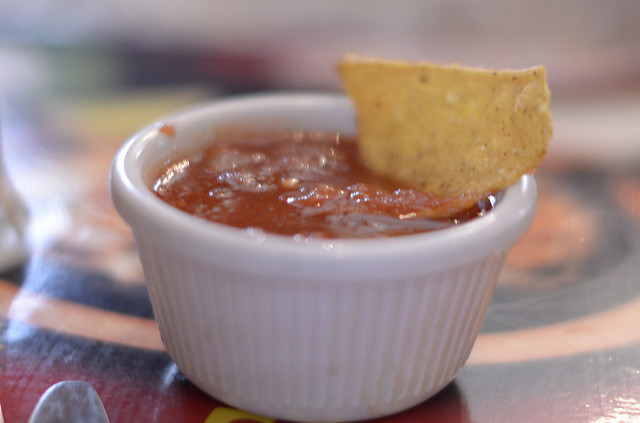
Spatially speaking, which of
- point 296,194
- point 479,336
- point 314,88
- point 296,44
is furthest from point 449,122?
point 296,44

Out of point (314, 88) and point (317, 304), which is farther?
point (314, 88)

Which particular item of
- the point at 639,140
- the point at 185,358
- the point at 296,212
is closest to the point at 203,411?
the point at 185,358

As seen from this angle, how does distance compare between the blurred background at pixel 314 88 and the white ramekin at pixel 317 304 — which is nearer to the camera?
the white ramekin at pixel 317 304

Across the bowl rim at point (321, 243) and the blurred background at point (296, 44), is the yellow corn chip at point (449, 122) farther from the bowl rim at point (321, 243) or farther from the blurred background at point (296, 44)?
the blurred background at point (296, 44)

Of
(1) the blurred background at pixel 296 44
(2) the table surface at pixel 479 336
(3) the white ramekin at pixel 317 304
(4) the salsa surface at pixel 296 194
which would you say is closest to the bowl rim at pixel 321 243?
(3) the white ramekin at pixel 317 304

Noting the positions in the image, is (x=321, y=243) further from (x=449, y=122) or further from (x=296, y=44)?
(x=296, y=44)

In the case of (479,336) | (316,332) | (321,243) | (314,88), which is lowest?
(314,88)

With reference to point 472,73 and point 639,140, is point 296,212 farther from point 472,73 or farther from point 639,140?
point 639,140

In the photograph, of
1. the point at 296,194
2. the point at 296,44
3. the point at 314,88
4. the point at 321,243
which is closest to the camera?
the point at 321,243
